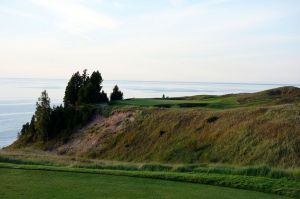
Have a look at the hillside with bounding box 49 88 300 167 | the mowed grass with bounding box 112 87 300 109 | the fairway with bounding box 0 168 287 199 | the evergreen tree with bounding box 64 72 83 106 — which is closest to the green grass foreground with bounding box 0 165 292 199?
the fairway with bounding box 0 168 287 199

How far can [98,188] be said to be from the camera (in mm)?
13125

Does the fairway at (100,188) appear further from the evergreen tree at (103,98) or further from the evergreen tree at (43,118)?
the evergreen tree at (103,98)

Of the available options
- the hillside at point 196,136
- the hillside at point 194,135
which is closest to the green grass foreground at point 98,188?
the hillside at point 194,135

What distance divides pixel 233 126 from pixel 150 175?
20.1 meters

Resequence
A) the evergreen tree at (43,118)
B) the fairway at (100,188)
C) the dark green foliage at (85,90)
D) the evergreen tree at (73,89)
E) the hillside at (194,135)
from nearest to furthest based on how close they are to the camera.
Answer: the fairway at (100,188), the hillside at (194,135), the evergreen tree at (43,118), the dark green foliage at (85,90), the evergreen tree at (73,89)

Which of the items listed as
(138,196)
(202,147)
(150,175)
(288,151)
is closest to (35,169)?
(150,175)

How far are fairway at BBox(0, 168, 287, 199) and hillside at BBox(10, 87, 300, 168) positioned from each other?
14.0 m

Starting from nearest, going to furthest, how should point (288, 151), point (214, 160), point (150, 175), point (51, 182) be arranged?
point (51, 182), point (150, 175), point (288, 151), point (214, 160)

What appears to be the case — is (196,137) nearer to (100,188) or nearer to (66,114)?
(66,114)

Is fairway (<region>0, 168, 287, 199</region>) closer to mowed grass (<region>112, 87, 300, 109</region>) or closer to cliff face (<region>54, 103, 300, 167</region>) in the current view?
cliff face (<region>54, 103, 300, 167</region>)

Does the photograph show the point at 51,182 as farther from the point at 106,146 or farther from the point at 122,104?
the point at 122,104

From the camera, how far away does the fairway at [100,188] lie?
12.1 m

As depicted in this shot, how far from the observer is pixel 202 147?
34125 mm

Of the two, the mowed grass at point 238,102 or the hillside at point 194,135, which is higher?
the mowed grass at point 238,102
